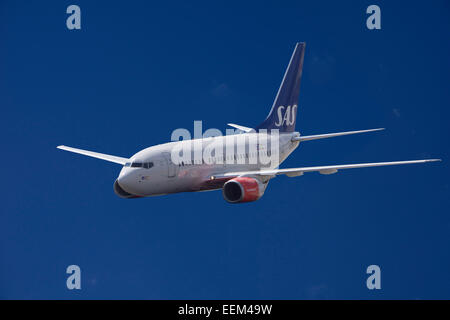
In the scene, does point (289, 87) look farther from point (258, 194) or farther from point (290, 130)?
point (258, 194)

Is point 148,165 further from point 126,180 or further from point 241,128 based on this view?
point 241,128

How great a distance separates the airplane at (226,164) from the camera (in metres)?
44.0

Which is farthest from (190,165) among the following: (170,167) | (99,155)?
(99,155)

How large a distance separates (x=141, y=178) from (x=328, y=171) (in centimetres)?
1182

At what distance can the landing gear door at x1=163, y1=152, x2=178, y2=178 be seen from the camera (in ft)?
146

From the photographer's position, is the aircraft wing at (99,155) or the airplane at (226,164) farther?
the aircraft wing at (99,155)

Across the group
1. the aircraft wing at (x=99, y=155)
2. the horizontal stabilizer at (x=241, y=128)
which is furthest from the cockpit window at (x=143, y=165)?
the horizontal stabilizer at (x=241, y=128)

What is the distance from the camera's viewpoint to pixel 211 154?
47.2 meters

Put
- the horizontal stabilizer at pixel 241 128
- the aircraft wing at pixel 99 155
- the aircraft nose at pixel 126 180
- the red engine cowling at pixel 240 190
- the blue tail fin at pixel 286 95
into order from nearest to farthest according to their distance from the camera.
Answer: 1. the aircraft nose at pixel 126 180
2. the red engine cowling at pixel 240 190
3. the aircraft wing at pixel 99 155
4. the horizontal stabilizer at pixel 241 128
5. the blue tail fin at pixel 286 95

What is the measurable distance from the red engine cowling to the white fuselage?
2.23 m

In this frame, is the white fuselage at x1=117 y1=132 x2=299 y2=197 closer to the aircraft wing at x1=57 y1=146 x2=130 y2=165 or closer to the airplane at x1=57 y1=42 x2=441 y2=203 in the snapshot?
the airplane at x1=57 y1=42 x2=441 y2=203

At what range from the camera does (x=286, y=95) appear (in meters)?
54.2

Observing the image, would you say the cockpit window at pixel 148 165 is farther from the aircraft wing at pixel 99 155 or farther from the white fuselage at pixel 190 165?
the aircraft wing at pixel 99 155

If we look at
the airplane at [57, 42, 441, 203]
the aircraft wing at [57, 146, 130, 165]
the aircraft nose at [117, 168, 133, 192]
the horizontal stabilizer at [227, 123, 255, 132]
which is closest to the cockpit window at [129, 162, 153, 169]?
the airplane at [57, 42, 441, 203]
